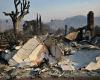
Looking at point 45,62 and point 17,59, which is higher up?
point 17,59

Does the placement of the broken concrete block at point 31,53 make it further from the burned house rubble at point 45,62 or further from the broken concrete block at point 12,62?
the broken concrete block at point 12,62

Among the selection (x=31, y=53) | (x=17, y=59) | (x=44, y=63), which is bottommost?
(x=44, y=63)

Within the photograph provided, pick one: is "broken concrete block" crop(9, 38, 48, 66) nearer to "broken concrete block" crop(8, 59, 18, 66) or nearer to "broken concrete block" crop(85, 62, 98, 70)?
A: "broken concrete block" crop(8, 59, 18, 66)

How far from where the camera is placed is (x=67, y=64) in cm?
1062

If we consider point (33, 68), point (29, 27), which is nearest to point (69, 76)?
point (33, 68)

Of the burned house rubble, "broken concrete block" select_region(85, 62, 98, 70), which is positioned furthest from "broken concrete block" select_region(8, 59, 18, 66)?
"broken concrete block" select_region(85, 62, 98, 70)

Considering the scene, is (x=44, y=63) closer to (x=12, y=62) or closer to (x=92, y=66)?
(x=12, y=62)

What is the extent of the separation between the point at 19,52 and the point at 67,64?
7.44 feet

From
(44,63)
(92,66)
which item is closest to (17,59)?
(44,63)

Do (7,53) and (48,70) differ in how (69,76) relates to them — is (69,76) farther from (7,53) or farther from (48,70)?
(7,53)

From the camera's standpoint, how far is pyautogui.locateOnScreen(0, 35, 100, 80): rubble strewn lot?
971 centimetres

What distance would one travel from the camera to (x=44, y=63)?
35.7 ft

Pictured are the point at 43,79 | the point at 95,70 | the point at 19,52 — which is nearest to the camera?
the point at 43,79

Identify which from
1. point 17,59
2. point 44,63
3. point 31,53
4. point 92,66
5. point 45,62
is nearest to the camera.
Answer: point 92,66
